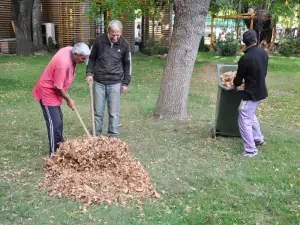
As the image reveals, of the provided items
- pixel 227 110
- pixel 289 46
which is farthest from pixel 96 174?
pixel 289 46

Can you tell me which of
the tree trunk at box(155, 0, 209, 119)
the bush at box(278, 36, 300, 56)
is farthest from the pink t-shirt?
the bush at box(278, 36, 300, 56)

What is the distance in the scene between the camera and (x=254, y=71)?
5.04 meters

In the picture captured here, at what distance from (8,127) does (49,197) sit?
3.20 metres

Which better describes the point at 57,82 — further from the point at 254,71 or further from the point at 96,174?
the point at 254,71

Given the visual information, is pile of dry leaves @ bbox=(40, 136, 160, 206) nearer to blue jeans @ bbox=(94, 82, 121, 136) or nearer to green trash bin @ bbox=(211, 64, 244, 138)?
blue jeans @ bbox=(94, 82, 121, 136)

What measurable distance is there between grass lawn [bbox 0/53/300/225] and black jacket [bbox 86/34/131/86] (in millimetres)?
1109

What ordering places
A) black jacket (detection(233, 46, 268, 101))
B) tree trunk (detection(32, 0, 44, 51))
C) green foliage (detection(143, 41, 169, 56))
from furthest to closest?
green foliage (detection(143, 41, 169, 56)) → tree trunk (detection(32, 0, 44, 51)) → black jacket (detection(233, 46, 268, 101))

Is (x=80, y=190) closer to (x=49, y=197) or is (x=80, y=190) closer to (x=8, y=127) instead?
(x=49, y=197)

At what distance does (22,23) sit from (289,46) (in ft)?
49.8

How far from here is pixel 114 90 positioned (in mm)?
5621

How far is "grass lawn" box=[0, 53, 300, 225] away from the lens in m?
3.67

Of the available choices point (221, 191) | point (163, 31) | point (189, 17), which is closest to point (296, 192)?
point (221, 191)

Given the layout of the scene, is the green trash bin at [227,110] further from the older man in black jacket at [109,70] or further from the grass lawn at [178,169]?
the older man in black jacket at [109,70]

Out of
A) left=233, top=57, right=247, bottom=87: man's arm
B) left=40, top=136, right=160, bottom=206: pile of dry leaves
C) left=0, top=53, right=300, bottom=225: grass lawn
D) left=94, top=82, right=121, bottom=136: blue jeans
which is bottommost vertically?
left=0, top=53, right=300, bottom=225: grass lawn
